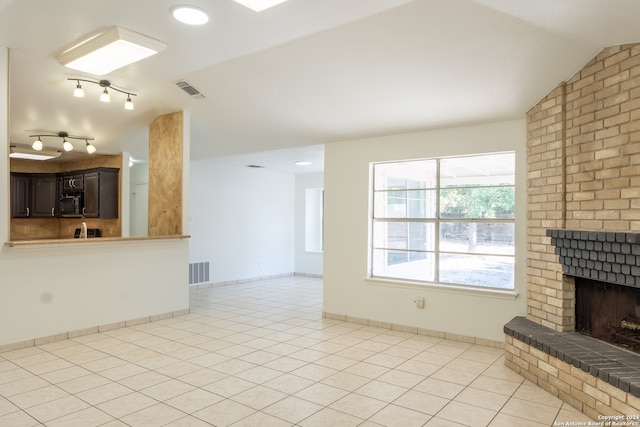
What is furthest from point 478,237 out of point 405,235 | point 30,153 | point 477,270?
point 30,153

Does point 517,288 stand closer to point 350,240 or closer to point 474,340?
point 474,340

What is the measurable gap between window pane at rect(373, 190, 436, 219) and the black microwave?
5.98 meters

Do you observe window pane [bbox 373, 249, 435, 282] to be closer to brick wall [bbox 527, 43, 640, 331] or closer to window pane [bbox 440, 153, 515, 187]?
window pane [bbox 440, 153, 515, 187]

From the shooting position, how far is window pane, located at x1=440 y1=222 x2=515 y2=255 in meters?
4.38

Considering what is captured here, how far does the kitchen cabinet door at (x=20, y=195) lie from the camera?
328 inches

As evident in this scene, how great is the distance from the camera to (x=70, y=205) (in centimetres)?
835

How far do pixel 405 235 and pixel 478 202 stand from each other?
976 millimetres

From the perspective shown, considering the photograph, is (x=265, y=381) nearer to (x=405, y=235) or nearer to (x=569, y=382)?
(x=569, y=382)

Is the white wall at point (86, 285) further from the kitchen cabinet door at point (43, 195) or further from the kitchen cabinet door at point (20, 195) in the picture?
the kitchen cabinet door at point (20, 195)

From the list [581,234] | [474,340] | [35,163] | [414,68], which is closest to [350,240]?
[474,340]

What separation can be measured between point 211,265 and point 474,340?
207 inches

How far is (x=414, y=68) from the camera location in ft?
11.7

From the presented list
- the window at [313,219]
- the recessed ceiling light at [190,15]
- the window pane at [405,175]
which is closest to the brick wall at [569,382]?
the window pane at [405,175]

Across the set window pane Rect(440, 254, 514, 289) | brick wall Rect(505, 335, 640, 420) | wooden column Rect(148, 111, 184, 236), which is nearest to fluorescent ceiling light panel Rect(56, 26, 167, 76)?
wooden column Rect(148, 111, 184, 236)
